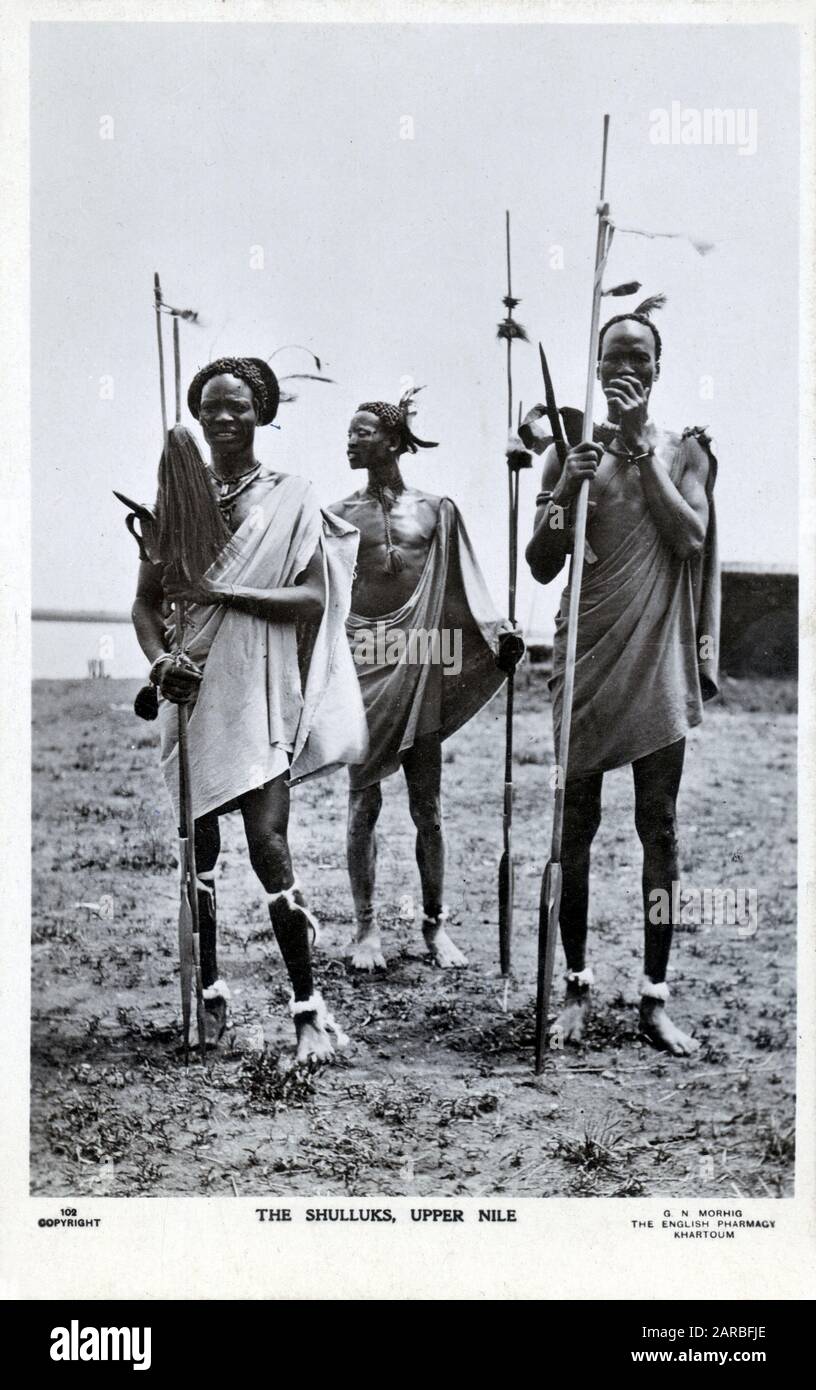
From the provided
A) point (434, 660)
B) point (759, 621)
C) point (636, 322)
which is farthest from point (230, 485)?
point (759, 621)

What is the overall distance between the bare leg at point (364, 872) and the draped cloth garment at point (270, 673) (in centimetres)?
18

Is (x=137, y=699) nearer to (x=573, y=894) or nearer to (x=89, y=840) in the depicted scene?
(x=89, y=840)

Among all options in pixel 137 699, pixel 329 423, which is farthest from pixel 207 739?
pixel 329 423

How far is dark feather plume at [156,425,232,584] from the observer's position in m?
4.18

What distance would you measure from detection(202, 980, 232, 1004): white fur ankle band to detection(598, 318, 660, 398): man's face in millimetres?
2303

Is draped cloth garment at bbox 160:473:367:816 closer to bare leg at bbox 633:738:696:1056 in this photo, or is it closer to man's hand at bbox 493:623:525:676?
man's hand at bbox 493:623:525:676

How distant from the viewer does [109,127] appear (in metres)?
4.29

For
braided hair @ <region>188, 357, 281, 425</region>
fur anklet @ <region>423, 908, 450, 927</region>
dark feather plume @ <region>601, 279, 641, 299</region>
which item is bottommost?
fur anklet @ <region>423, 908, 450, 927</region>

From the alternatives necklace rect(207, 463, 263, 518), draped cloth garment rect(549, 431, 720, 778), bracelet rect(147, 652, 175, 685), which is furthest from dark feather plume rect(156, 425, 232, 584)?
draped cloth garment rect(549, 431, 720, 778)

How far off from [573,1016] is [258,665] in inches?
60.0

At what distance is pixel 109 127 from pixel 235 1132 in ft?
10.7

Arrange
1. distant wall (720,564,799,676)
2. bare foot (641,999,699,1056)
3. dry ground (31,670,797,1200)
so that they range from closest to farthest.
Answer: dry ground (31,670,797,1200), bare foot (641,999,699,1056), distant wall (720,564,799,676)
